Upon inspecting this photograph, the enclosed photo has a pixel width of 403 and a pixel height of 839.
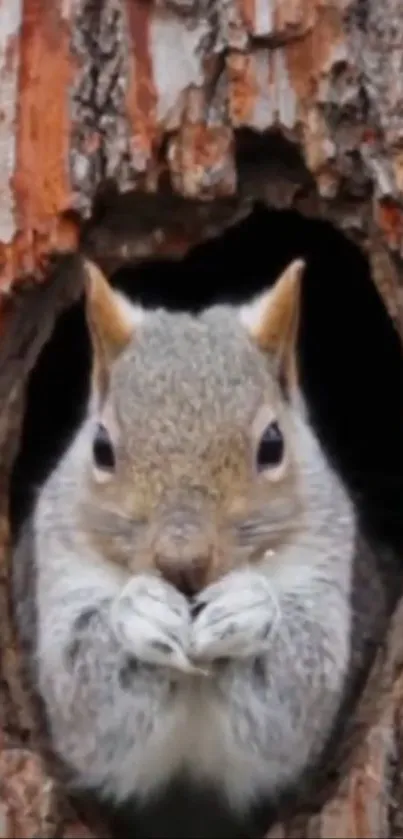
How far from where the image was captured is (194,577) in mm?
2830

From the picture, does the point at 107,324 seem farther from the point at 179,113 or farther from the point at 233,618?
the point at 233,618

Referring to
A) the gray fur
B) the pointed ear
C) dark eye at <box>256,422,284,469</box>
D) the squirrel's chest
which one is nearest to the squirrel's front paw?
the gray fur

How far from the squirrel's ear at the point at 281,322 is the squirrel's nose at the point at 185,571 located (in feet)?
1.53

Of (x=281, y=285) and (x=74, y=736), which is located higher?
(x=281, y=285)

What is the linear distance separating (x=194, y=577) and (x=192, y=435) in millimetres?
211

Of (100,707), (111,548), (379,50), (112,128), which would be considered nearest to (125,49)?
(112,128)

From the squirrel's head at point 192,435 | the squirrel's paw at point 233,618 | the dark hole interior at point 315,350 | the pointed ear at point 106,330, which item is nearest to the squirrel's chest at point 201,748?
the squirrel's paw at point 233,618

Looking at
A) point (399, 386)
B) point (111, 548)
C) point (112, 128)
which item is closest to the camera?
point (111, 548)

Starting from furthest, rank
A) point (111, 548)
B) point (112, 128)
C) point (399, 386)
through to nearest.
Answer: point (399, 386), point (112, 128), point (111, 548)

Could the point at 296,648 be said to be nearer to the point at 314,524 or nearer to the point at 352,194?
the point at 314,524

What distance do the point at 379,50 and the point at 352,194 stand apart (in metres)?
0.22

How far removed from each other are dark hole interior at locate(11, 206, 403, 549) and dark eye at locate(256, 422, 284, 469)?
0.79 m

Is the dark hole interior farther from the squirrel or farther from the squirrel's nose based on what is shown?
the squirrel's nose

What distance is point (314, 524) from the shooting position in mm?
3137
